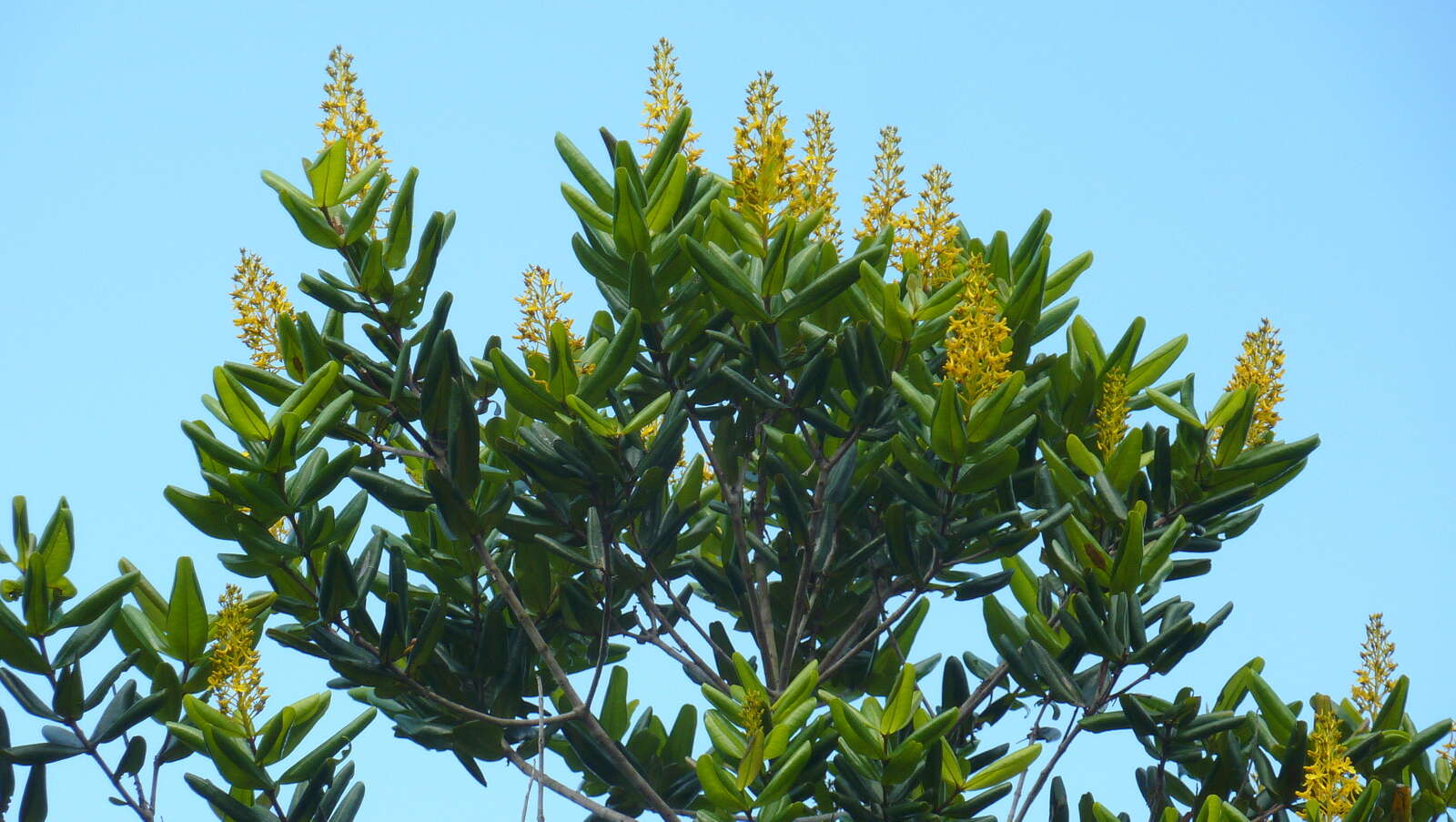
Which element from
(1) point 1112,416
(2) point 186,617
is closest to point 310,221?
(2) point 186,617

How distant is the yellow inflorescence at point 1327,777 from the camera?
11.8ft

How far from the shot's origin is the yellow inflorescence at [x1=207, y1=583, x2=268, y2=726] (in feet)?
12.6

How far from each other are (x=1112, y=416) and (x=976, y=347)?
26.2 inches

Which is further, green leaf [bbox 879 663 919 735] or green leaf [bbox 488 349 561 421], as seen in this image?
green leaf [bbox 488 349 561 421]

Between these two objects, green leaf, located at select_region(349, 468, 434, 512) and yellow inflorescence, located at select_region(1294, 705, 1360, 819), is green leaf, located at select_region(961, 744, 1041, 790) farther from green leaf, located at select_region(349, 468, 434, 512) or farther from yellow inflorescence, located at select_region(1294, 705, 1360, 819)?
green leaf, located at select_region(349, 468, 434, 512)

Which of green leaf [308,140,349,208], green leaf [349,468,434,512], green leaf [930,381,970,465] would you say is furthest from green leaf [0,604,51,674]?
green leaf [930,381,970,465]

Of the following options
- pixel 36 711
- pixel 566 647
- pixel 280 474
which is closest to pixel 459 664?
pixel 566 647

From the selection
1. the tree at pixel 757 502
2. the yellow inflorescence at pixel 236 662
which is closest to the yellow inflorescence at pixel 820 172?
the tree at pixel 757 502

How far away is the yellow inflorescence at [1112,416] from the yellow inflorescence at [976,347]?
0.52 m

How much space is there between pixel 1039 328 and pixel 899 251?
613mm

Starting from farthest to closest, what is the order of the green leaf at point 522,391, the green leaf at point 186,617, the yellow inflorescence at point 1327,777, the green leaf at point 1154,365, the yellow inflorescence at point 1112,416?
the green leaf at point 1154,365
the yellow inflorescence at point 1112,416
the green leaf at point 186,617
the green leaf at point 522,391
the yellow inflorescence at point 1327,777

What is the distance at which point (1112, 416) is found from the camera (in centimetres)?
439

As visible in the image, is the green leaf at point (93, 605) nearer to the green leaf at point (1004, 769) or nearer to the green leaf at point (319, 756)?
the green leaf at point (319, 756)

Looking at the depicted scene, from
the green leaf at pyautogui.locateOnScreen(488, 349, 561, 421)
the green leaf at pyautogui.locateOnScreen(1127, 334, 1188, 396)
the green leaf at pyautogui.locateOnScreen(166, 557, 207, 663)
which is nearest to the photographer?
the green leaf at pyautogui.locateOnScreen(488, 349, 561, 421)
